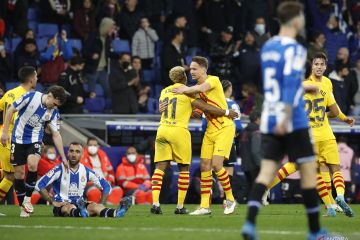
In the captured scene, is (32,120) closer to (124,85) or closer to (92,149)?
(92,149)

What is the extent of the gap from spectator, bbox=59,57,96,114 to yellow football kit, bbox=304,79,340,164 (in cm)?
862

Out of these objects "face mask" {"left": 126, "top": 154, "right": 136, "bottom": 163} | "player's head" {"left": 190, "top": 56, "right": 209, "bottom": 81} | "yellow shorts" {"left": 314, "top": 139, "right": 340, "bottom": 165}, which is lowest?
"face mask" {"left": 126, "top": 154, "right": 136, "bottom": 163}

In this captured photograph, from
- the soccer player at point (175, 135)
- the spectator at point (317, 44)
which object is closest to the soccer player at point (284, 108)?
the soccer player at point (175, 135)

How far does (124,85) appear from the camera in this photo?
954 inches

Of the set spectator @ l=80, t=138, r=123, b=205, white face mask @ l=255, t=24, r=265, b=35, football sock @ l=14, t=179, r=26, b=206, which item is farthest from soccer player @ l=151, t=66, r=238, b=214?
white face mask @ l=255, t=24, r=265, b=35

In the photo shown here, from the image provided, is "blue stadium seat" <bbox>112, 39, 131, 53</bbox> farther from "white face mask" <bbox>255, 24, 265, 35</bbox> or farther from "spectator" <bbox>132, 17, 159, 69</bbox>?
"white face mask" <bbox>255, 24, 265, 35</bbox>

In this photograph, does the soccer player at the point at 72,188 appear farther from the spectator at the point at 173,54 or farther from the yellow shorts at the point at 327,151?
the spectator at the point at 173,54

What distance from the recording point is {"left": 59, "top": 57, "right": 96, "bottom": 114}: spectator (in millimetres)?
23188

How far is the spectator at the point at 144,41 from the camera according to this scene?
26125mm

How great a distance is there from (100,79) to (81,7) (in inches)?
74.0

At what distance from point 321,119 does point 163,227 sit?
145 inches

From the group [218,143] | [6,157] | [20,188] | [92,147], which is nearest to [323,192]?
[218,143]

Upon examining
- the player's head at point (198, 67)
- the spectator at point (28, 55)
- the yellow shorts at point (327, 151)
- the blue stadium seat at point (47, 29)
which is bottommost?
the yellow shorts at point (327, 151)

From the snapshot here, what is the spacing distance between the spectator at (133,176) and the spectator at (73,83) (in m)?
1.98
